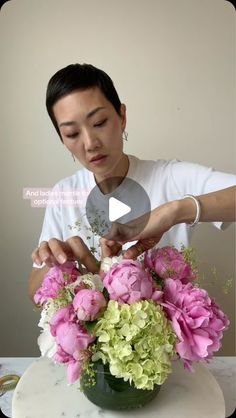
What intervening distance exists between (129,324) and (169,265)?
5.5 inches

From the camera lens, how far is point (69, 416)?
650mm

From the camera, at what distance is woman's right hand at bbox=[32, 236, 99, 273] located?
0.71m

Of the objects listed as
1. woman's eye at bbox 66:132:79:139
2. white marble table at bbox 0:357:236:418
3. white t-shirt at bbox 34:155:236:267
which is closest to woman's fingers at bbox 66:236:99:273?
white t-shirt at bbox 34:155:236:267

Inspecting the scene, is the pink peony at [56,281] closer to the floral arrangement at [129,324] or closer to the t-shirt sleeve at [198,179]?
the floral arrangement at [129,324]

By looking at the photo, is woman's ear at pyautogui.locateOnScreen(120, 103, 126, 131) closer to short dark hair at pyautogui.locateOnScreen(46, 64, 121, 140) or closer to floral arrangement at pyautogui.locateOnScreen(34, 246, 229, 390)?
short dark hair at pyautogui.locateOnScreen(46, 64, 121, 140)

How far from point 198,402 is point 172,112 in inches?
22.8

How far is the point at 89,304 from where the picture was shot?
21.8 inches

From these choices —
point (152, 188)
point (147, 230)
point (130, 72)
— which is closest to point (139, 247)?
point (147, 230)

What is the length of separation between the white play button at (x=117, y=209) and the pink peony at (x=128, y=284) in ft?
0.81

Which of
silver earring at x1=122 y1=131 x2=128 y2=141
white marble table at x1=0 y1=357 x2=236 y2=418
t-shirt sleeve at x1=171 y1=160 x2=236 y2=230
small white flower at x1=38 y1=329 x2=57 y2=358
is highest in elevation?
silver earring at x1=122 y1=131 x2=128 y2=141

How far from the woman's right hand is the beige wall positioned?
0.17m


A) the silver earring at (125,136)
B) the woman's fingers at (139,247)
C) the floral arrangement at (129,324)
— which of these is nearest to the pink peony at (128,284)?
the floral arrangement at (129,324)

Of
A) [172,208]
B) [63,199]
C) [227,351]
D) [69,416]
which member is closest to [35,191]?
[63,199]

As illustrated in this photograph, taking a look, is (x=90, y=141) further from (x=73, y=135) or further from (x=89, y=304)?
(x=89, y=304)
